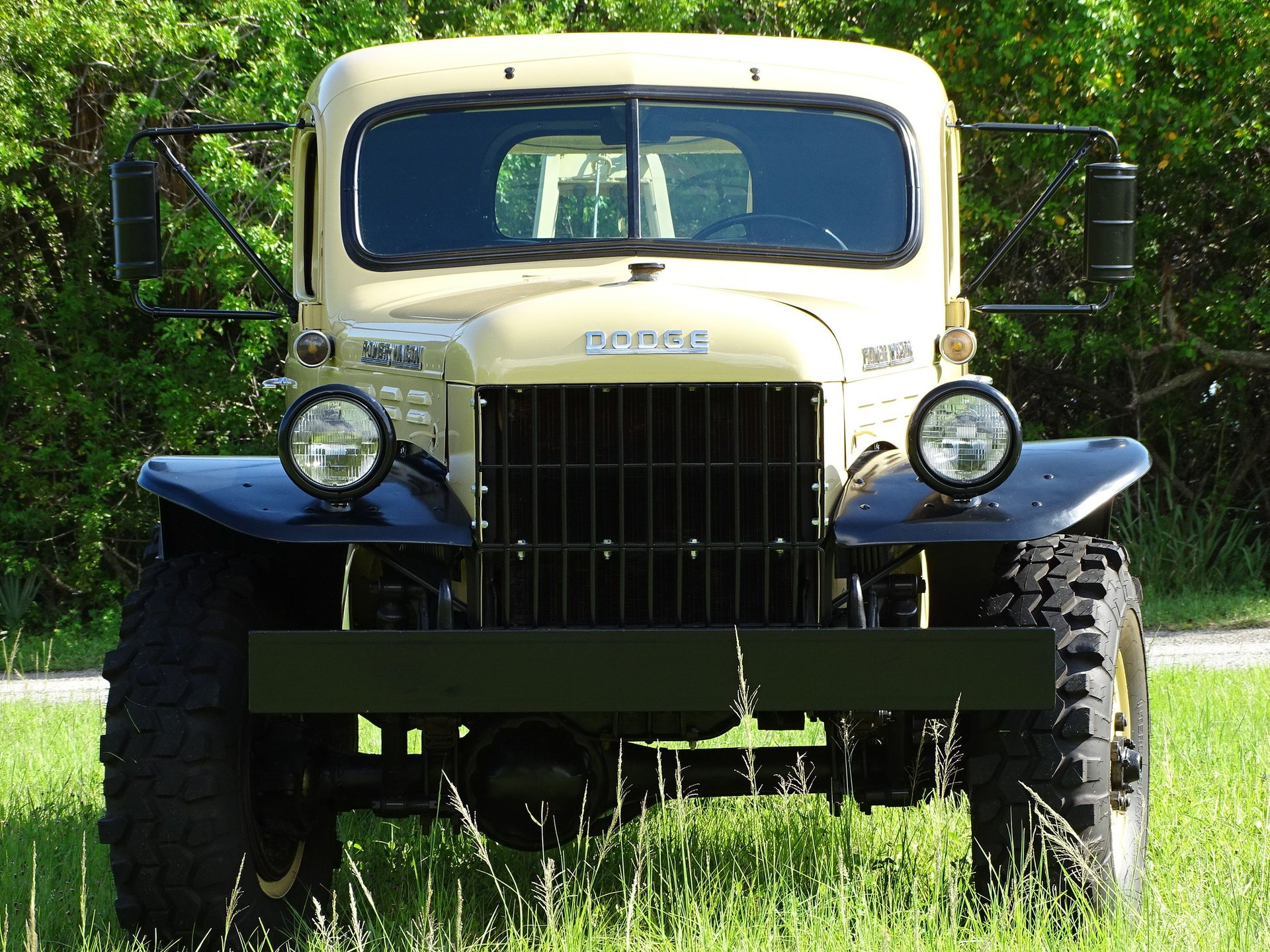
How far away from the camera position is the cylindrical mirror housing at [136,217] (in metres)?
4.23

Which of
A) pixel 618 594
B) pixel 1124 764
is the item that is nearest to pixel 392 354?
pixel 618 594

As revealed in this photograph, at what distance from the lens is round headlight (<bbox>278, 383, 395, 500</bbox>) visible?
133 inches

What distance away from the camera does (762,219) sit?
429 centimetres

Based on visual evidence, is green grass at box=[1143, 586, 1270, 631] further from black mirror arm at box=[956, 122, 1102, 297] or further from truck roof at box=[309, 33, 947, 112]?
truck roof at box=[309, 33, 947, 112]

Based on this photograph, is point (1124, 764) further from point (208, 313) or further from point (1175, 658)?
point (1175, 658)

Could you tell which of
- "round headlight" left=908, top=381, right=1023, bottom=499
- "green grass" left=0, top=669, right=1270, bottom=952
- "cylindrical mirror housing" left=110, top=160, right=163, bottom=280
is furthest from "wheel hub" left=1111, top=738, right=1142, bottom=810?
"cylindrical mirror housing" left=110, top=160, right=163, bottom=280

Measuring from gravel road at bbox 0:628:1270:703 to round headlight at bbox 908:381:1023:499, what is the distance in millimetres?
5106

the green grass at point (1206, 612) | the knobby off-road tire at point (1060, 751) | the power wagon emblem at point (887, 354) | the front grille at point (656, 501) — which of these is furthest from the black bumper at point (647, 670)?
the green grass at point (1206, 612)

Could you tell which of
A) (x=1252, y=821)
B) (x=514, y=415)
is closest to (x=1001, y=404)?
(x=514, y=415)

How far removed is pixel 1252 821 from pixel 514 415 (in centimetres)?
244

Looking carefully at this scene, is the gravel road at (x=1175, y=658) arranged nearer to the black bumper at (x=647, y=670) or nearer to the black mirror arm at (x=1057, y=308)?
the black mirror arm at (x=1057, y=308)

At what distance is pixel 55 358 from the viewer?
1301 centimetres

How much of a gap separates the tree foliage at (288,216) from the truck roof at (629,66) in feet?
19.8

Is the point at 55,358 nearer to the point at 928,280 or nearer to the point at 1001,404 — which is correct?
the point at 928,280
